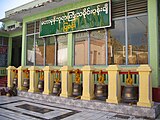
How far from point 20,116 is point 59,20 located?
4.43 m

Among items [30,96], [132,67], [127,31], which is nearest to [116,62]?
[132,67]

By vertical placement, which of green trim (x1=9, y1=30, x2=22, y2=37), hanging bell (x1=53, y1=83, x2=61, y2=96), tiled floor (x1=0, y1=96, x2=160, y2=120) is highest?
green trim (x1=9, y1=30, x2=22, y2=37)

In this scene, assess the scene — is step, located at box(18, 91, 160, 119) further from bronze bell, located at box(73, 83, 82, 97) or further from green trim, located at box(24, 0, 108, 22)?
green trim, located at box(24, 0, 108, 22)

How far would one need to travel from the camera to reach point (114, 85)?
5.20 m

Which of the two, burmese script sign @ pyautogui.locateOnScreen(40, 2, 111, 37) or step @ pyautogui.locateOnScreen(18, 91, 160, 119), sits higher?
burmese script sign @ pyautogui.locateOnScreen(40, 2, 111, 37)

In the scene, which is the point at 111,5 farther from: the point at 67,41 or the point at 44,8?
the point at 44,8

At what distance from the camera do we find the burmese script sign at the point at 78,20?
6.31 m

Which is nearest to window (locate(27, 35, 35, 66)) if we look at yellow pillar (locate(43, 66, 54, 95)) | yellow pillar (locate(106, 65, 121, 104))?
yellow pillar (locate(43, 66, 54, 95))

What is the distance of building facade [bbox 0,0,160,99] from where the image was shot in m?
5.51

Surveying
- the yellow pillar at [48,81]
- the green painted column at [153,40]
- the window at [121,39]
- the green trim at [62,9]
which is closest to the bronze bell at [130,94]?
the green painted column at [153,40]

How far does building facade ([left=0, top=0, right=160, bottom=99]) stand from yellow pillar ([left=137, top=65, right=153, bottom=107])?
2.21 ft

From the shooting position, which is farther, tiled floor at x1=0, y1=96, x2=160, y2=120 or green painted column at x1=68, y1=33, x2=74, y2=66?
green painted column at x1=68, y1=33, x2=74, y2=66

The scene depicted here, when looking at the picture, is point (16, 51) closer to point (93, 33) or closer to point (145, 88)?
point (93, 33)

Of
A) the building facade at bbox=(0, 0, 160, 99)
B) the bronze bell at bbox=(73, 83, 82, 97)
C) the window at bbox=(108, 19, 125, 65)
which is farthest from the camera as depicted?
the bronze bell at bbox=(73, 83, 82, 97)
